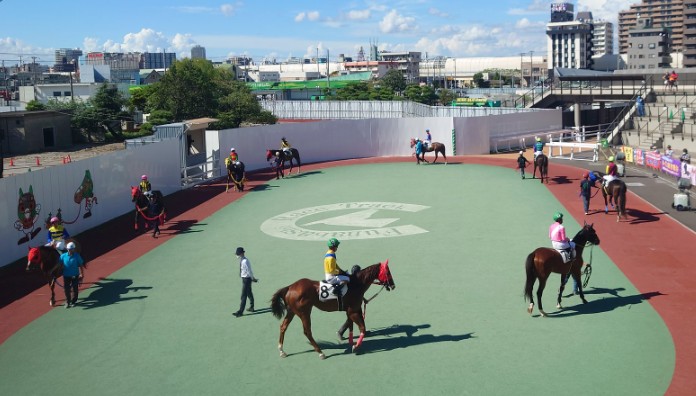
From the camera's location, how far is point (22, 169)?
4759cm

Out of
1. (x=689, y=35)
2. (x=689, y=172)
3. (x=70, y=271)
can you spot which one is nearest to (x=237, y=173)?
(x=70, y=271)

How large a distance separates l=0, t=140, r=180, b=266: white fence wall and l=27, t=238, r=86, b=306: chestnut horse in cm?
489

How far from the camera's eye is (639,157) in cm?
3784

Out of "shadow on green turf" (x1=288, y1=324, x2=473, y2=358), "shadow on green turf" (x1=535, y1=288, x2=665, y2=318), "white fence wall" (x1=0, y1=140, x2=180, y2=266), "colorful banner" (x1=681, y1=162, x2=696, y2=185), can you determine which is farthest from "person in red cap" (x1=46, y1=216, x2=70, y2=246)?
"colorful banner" (x1=681, y1=162, x2=696, y2=185)

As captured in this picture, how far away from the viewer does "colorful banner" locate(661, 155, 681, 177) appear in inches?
1249

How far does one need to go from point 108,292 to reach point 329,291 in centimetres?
786

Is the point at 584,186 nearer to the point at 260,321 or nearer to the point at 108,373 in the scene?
the point at 260,321

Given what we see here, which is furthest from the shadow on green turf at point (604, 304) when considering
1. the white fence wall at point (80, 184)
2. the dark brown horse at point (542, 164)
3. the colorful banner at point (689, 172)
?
the dark brown horse at point (542, 164)

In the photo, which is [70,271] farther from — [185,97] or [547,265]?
[185,97]

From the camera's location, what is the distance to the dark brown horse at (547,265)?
15172 millimetres

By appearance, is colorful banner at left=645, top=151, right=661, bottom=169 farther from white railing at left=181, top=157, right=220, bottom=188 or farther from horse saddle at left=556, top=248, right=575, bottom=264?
white railing at left=181, top=157, right=220, bottom=188

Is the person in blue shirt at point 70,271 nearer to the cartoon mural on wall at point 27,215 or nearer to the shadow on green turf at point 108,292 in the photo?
the shadow on green turf at point 108,292

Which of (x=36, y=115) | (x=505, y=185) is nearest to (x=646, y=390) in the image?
(x=505, y=185)

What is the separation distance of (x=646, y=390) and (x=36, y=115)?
58.4m
